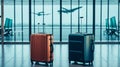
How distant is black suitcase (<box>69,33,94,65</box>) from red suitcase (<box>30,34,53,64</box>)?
949mm

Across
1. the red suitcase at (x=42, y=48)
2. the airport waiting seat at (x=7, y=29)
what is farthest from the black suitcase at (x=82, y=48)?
the airport waiting seat at (x=7, y=29)

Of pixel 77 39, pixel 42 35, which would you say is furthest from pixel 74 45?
pixel 42 35

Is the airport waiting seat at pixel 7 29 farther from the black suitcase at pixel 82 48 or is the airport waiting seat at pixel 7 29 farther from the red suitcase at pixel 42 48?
the black suitcase at pixel 82 48

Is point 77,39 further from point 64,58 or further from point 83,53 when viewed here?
point 64,58

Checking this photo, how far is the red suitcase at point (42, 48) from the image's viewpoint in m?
13.1

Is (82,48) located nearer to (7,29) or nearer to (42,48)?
(42,48)

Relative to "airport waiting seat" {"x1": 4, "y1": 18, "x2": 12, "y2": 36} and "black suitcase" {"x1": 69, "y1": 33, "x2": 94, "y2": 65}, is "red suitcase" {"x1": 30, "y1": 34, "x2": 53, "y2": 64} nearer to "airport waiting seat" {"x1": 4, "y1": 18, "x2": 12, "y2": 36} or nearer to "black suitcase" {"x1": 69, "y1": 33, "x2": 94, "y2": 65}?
"black suitcase" {"x1": 69, "y1": 33, "x2": 94, "y2": 65}

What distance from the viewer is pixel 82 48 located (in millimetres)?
13305

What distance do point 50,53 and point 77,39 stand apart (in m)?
1.20

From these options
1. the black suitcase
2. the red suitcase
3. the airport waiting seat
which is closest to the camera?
the red suitcase

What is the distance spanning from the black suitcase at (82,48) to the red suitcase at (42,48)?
0.95m

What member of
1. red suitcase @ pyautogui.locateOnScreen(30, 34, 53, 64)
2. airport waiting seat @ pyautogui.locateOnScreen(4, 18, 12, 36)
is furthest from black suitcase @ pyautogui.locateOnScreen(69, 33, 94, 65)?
airport waiting seat @ pyautogui.locateOnScreen(4, 18, 12, 36)

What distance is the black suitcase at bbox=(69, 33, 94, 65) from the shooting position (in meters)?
13.2

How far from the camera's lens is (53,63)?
13.4 metres
